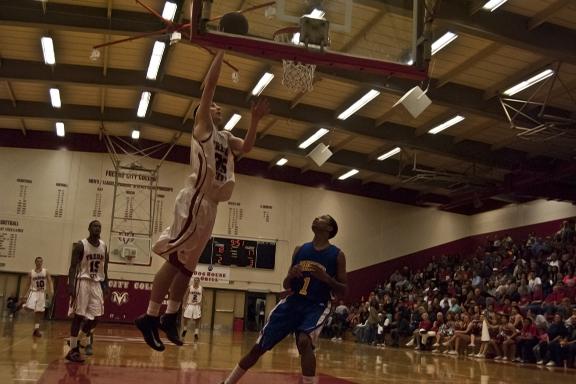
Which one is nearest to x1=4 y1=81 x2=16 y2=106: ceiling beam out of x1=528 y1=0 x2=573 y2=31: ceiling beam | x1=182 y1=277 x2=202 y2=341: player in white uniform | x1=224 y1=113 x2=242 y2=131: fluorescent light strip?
x1=224 y1=113 x2=242 y2=131: fluorescent light strip

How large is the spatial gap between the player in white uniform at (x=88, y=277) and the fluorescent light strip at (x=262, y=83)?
1076 centimetres

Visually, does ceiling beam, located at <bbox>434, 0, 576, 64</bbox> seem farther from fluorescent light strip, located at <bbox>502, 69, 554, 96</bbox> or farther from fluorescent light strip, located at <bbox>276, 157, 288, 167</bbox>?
fluorescent light strip, located at <bbox>276, 157, 288, 167</bbox>

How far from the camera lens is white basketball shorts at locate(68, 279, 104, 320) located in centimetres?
889

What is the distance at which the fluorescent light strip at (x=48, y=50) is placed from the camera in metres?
17.5

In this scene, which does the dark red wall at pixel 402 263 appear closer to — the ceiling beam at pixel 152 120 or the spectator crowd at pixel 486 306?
the spectator crowd at pixel 486 306

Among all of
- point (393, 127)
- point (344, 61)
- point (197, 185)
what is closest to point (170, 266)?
point (197, 185)

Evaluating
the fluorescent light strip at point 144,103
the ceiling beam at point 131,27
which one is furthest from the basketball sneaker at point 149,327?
the fluorescent light strip at point 144,103

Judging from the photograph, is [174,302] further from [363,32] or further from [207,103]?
[363,32]

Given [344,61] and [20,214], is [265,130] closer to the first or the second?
[20,214]

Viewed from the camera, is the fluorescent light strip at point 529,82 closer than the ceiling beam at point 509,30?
No

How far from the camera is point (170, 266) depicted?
495 centimetres

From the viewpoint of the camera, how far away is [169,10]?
1589 cm

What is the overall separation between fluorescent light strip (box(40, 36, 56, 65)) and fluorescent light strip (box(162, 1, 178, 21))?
3.76 meters

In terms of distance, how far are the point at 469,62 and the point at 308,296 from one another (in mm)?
12377
